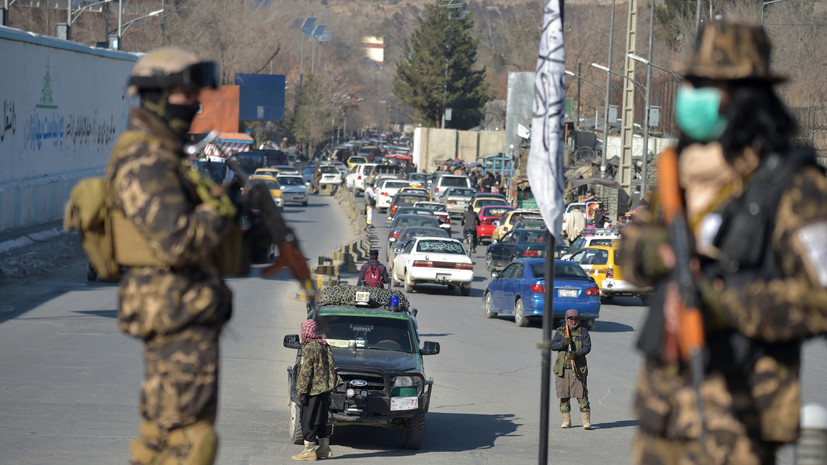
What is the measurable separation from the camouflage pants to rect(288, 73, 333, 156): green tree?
117 metres

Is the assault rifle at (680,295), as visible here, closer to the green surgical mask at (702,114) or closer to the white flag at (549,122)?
the green surgical mask at (702,114)

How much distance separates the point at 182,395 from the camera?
14.6ft

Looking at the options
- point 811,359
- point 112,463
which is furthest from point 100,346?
point 811,359

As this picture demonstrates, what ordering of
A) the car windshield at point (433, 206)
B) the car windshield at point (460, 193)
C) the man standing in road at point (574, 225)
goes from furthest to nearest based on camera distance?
the car windshield at point (460, 193) < the car windshield at point (433, 206) < the man standing in road at point (574, 225)

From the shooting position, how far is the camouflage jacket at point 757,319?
351cm

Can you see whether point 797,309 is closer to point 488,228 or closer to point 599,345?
point 599,345

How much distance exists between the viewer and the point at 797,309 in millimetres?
3502

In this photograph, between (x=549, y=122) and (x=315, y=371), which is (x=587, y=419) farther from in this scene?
(x=549, y=122)

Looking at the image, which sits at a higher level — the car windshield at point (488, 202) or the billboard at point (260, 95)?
the billboard at point (260, 95)

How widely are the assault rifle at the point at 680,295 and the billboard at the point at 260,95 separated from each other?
87244mm

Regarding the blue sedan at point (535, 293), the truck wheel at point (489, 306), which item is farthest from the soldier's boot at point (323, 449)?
the truck wheel at point (489, 306)

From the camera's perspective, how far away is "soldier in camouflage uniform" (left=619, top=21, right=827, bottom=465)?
3.53 meters

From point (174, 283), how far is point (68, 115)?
123ft

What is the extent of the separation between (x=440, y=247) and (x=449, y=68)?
85.1m
